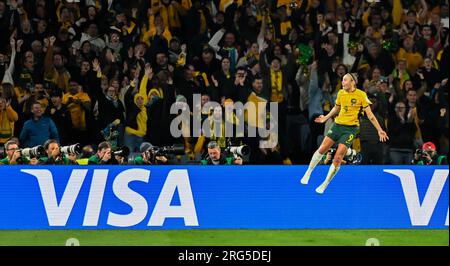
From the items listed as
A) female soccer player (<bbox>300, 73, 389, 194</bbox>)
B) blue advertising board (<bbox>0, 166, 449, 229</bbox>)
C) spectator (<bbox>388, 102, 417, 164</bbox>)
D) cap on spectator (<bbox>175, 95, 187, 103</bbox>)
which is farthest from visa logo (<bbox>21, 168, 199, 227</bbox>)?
spectator (<bbox>388, 102, 417, 164</bbox>)

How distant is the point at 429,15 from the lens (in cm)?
1917

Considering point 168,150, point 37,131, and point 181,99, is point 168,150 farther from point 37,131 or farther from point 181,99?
point 37,131

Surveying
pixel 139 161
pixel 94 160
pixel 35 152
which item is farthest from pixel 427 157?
pixel 35 152

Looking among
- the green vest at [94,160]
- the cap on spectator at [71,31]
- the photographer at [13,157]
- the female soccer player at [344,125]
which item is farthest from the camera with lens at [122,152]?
the cap on spectator at [71,31]

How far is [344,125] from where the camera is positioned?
1319cm

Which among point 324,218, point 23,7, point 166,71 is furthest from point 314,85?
point 23,7

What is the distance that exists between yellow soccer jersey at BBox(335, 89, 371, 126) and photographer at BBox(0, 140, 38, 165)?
4.11m

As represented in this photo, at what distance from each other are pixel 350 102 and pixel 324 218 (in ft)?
5.73

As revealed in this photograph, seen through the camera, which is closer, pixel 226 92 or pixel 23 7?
pixel 226 92

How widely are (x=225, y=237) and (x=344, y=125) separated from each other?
2088 mm

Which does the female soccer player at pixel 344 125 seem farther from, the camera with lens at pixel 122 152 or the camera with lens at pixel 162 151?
the camera with lens at pixel 122 152

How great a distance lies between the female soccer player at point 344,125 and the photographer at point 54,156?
320 cm

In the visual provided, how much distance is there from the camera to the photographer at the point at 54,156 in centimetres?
1381

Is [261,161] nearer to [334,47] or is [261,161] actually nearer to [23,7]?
[334,47]
